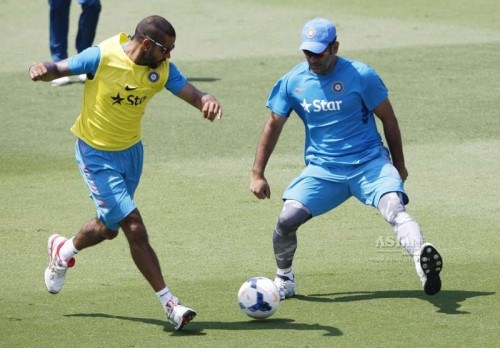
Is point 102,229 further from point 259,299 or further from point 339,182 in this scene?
point 339,182

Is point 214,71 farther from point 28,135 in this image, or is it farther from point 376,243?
point 376,243

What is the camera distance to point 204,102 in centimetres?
934

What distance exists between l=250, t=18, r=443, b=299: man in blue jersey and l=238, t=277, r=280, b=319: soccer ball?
2.16 feet

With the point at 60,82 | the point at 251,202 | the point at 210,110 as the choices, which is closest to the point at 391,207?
the point at 210,110

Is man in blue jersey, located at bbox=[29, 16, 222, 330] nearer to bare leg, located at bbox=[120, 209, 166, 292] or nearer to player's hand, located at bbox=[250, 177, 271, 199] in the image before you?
bare leg, located at bbox=[120, 209, 166, 292]

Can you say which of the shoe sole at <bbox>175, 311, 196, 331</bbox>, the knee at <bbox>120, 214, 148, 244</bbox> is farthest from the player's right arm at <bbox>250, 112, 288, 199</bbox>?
the shoe sole at <bbox>175, 311, 196, 331</bbox>

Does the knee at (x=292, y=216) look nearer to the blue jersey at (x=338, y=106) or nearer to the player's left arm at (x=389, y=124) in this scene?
the blue jersey at (x=338, y=106)

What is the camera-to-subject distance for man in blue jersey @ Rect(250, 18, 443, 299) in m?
9.76

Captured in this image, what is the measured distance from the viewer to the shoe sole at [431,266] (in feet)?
29.6

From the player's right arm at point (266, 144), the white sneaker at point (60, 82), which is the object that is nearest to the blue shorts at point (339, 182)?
the player's right arm at point (266, 144)

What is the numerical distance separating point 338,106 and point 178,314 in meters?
2.22

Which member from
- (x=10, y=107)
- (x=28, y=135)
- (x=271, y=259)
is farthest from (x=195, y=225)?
(x=10, y=107)

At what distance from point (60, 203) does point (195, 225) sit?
1.84m

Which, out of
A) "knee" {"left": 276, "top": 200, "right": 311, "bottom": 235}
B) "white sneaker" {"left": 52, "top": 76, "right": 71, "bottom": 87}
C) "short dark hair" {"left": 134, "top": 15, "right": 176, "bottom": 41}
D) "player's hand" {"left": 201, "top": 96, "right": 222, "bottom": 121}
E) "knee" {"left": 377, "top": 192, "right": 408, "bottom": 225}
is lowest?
"knee" {"left": 276, "top": 200, "right": 311, "bottom": 235}
